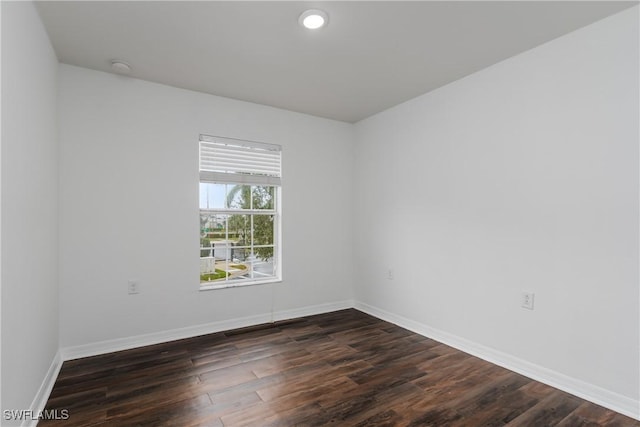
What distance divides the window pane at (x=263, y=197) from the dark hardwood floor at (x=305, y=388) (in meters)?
1.51

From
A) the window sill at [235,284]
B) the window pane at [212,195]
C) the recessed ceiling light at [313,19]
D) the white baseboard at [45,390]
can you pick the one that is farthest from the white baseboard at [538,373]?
the white baseboard at [45,390]

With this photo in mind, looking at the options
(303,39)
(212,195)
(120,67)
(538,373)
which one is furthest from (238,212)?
(538,373)

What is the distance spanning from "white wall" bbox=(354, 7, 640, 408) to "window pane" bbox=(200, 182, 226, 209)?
78.2 inches

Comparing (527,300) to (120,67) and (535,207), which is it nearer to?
(535,207)

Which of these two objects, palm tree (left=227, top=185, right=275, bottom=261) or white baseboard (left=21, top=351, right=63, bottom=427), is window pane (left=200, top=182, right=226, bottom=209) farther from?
white baseboard (left=21, top=351, right=63, bottom=427)

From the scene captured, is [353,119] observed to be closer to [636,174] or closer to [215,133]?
[215,133]

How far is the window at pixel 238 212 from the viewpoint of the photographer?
3.62 metres

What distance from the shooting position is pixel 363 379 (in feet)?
8.38

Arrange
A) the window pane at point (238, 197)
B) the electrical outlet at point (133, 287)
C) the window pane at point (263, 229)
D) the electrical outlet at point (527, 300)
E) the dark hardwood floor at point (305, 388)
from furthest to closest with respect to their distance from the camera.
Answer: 1. the window pane at point (263, 229)
2. the window pane at point (238, 197)
3. the electrical outlet at point (133, 287)
4. the electrical outlet at point (527, 300)
5. the dark hardwood floor at point (305, 388)

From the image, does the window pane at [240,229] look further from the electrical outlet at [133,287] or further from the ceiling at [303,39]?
the ceiling at [303,39]

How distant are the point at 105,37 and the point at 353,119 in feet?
9.21

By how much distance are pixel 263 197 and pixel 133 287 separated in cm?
163

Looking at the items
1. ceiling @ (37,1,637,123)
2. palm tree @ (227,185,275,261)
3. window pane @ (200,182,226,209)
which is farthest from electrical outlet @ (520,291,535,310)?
window pane @ (200,182,226,209)

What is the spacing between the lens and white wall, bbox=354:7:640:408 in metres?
2.18
